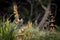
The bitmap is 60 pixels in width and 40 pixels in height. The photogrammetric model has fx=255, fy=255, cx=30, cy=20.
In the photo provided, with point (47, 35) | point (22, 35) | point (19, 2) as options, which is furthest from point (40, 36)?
point (19, 2)

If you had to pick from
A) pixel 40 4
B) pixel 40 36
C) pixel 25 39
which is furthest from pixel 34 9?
pixel 25 39

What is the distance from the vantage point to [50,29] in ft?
19.4

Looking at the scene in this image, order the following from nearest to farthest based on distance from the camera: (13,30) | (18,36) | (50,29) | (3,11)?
(13,30) < (18,36) < (50,29) < (3,11)

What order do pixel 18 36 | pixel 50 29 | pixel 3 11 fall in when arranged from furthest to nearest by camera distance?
pixel 3 11 → pixel 50 29 → pixel 18 36

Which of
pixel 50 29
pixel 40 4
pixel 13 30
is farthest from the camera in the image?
pixel 40 4

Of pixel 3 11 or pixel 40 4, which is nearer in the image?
pixel 40 4

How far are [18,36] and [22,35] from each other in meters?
0.09

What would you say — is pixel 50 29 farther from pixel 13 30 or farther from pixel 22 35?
pixel 13 30

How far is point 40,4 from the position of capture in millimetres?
11086

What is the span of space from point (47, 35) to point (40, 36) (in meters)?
0.17

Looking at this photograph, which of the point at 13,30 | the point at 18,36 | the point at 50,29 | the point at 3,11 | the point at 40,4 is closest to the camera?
the point at 13,30

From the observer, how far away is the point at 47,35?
235 inches

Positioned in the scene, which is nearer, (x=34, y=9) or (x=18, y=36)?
(x=18, y=36)

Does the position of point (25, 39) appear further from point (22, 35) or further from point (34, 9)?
Result: point (34, 9)
